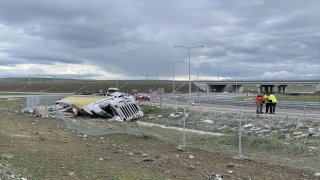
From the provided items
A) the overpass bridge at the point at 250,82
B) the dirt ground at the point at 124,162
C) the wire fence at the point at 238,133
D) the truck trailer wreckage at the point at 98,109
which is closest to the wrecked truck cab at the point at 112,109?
the truck trailer wreckage at the point at 98,109

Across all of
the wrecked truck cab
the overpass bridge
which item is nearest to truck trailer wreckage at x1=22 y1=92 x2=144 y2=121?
the wrecked truck cab

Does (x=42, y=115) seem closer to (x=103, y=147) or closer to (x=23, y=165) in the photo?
(x=103, y=147)

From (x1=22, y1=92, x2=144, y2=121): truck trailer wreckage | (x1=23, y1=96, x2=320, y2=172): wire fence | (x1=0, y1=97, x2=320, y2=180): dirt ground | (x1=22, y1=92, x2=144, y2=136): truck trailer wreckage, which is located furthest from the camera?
(x1=22, y1=92, x2=144, y2=121): truck trailer wreckage

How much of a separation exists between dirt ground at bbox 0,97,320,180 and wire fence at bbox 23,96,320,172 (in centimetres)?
85

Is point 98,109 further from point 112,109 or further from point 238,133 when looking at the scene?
point 238,133

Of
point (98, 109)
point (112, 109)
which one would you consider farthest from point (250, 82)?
point (98, 109)

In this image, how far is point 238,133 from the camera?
16094 mm

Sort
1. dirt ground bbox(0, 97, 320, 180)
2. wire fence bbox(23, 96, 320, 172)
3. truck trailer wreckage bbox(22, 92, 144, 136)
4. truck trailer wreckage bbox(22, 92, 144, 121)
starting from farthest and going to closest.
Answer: truck trailer wreckage bbox(22, 92, 144, 121)
truck trailer wreckage bbox(22, 92, 144, 136)
wire fence bbox(23, 96, 320, 172)
dirt ground bbox(0, 97, 320, 180)

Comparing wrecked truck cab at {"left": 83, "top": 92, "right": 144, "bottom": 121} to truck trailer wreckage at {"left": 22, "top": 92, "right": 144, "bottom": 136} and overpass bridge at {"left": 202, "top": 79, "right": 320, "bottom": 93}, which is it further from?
overpass bridge at {"left": 202, "top": 79, "right": 320, "bottom": 93}

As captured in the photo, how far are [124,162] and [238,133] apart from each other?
28.6 feet

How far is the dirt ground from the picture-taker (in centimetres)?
738

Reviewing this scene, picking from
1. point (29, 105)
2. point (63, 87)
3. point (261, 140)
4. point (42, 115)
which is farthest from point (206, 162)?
point (63, 87)

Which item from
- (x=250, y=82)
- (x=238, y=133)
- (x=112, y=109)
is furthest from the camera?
(x=250, y=82)

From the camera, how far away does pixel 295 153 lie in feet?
34.3
